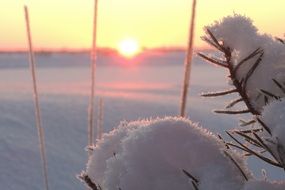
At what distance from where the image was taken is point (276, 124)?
528 mm

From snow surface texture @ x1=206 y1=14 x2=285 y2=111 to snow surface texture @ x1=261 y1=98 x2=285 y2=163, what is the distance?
0.06 meters

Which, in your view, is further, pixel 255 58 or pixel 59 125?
pixel 59 125

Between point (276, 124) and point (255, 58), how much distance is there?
0.11 metres

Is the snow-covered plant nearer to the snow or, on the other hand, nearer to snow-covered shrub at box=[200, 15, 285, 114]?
snow-covered shrub at box=[200, 15, 285, 114]

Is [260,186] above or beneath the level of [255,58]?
beneath

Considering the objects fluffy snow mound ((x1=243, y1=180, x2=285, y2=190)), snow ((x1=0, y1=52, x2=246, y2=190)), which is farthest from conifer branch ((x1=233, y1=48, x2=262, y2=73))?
snow ((x1=0, y1=52, x2=246, y2=190))

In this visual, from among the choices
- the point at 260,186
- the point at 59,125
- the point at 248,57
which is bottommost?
the point at 260,186

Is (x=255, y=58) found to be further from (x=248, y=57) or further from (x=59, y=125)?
(x=59, y=125)

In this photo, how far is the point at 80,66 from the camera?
13008mm

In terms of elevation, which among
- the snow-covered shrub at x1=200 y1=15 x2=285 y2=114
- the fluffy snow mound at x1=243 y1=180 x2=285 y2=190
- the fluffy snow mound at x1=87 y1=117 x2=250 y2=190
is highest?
the snow-covered shrub at x1=200 y1=15 x2=285 y2=114

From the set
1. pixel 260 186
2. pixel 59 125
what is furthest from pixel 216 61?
pixel 59 125

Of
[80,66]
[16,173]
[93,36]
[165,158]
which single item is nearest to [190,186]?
[165,158]

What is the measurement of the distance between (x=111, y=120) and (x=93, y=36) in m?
3.39

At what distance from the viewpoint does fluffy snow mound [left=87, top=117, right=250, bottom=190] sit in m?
0.60
